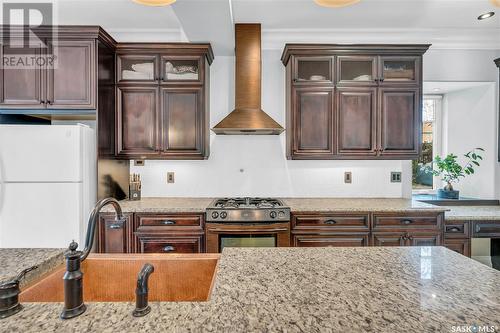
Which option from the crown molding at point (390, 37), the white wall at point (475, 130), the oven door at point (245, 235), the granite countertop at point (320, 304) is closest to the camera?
the granite countertop at point (320, 304)

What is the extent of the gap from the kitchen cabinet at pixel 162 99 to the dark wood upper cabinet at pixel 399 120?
191cm

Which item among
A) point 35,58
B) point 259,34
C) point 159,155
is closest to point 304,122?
point 259,34

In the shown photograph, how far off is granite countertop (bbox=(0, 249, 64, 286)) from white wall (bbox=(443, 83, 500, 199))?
4217mm

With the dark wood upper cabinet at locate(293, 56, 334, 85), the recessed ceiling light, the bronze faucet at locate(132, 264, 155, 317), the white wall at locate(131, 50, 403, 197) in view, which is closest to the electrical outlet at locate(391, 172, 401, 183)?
the white wall at locate(131, 50, 403, 197)

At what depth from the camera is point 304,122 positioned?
2.87 m

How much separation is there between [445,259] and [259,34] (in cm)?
264

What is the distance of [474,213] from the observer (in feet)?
9.15

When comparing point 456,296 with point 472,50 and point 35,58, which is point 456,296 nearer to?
point 35,58

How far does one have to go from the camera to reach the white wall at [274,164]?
10.6 ft

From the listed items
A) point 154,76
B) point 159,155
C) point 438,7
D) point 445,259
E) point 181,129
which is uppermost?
point 438,7

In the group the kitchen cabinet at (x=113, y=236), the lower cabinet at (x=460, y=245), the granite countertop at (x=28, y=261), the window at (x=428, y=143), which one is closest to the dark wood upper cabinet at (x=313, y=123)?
the lower cabinet at (x=460, y=245)

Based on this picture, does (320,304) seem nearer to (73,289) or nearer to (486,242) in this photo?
(73,289)

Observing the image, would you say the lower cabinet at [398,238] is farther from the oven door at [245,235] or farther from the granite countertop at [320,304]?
the granite countertop at [320,304]

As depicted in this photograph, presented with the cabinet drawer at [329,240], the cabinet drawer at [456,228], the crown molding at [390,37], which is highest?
the crown molding at [390,37]
